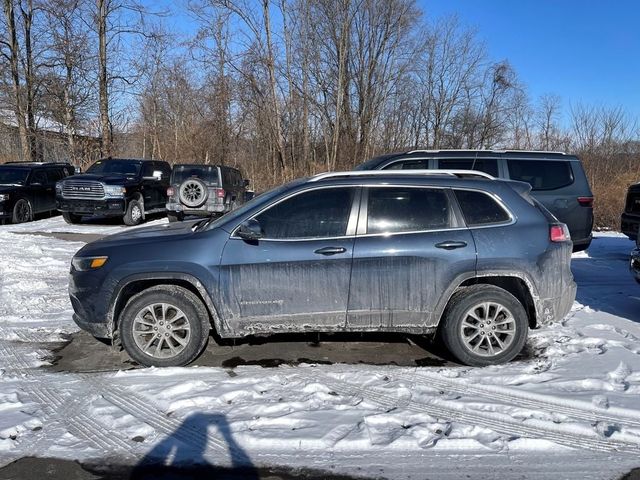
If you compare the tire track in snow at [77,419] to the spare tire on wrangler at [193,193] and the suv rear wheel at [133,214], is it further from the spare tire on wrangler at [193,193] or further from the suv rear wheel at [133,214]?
the suv rear wheel at [133,214]

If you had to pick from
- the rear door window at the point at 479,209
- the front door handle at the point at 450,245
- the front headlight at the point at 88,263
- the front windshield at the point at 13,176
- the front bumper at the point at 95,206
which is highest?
the front windshield at the point at 13,176

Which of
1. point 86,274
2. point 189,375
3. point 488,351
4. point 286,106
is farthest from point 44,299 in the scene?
point 286,106

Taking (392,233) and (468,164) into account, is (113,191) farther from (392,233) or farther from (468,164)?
(392,233)

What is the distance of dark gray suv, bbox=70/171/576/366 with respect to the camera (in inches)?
169

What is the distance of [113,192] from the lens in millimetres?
13266

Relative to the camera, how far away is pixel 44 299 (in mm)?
6445

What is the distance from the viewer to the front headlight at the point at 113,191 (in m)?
13.2

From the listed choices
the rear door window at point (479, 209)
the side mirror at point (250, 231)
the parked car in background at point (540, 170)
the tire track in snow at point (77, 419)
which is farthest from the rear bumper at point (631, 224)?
the tire track in snow at point (77, 419)

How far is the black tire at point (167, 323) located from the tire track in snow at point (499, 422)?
1.30 m

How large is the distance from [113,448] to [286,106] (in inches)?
831

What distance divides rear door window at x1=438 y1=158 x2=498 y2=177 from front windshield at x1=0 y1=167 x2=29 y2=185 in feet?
40.2

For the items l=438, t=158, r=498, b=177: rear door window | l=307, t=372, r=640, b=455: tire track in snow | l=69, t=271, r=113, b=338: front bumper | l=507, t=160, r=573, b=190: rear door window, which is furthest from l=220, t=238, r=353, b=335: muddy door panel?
l=507, t=160, r=573, b=190: rear door window

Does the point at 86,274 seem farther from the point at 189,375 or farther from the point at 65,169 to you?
the point at 65,169

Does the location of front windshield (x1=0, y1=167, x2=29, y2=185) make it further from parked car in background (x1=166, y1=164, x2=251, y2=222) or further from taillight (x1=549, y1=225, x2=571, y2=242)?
A: taillight (x1=549, y1=225, x2=571, y2=242)
